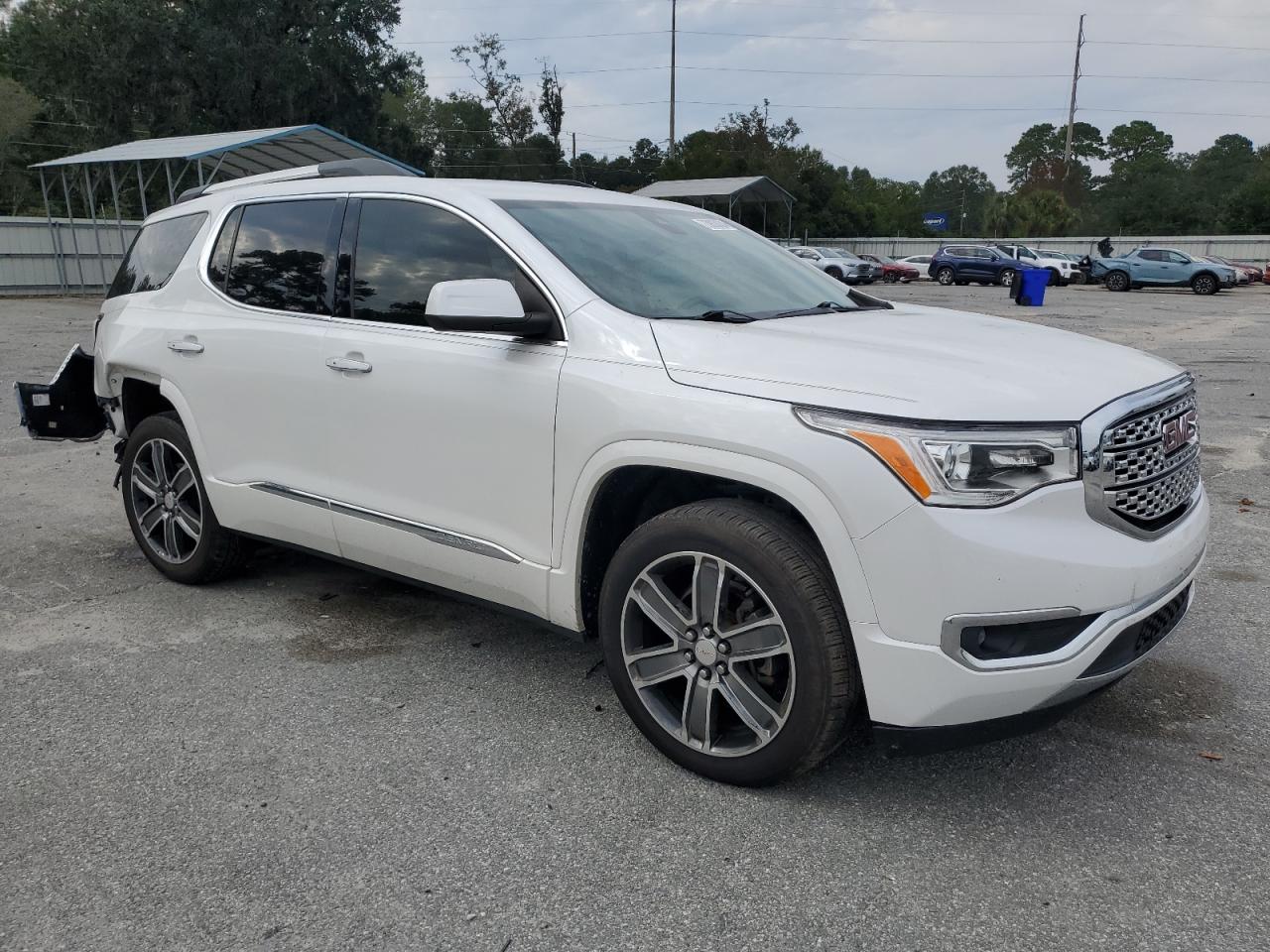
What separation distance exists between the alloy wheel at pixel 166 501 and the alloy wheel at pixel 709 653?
8.17 feet

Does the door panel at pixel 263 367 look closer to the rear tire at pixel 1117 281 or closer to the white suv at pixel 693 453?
the white suv at pixel 693 453

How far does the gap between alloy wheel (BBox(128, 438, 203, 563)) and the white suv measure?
15 centimetres

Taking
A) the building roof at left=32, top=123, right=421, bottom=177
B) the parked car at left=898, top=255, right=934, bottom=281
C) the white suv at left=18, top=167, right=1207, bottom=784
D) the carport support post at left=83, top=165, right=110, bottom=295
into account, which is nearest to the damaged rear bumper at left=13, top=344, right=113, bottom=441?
the white suv at left=18, top=167, right=1207, bottom=784

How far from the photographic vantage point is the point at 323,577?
196 inches

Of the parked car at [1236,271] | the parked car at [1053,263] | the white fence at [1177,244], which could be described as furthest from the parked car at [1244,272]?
the white fence at [1177,244]

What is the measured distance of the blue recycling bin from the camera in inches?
960

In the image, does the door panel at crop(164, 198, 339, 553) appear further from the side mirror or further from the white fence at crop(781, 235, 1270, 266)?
the white fence at crop(781, 235, 1270, 266)

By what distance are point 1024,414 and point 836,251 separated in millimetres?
41770

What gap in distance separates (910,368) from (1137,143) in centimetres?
10699

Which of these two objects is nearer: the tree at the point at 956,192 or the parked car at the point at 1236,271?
the parked car at the point at 1236,271

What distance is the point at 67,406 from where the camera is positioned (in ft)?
17.4

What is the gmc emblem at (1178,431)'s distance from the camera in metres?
2.87

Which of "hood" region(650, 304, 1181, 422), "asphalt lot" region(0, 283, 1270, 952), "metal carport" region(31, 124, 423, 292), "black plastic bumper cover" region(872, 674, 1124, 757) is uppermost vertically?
"metal carport" region(31, 124, 423, 292)

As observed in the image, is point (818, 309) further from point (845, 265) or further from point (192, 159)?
point (845, 265)
